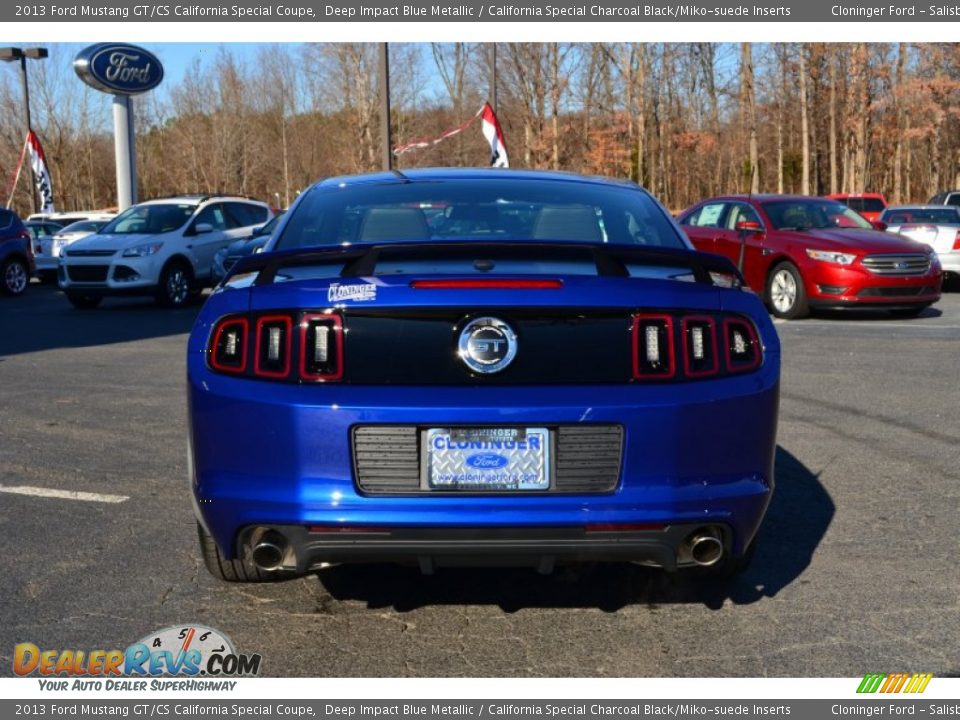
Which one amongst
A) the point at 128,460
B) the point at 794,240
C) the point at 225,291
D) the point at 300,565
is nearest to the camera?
the point at 300,565

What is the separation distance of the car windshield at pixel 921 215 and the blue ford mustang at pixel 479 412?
1696cm

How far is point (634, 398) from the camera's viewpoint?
3.12 meters

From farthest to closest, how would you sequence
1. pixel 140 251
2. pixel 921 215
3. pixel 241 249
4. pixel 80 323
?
pixel 921 215, pixel 140 251, pixel 80 323, pixel 241 249

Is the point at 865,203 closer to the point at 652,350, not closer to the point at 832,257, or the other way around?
the point at 832,257

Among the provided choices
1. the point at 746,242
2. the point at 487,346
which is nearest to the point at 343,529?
the point at 487,346

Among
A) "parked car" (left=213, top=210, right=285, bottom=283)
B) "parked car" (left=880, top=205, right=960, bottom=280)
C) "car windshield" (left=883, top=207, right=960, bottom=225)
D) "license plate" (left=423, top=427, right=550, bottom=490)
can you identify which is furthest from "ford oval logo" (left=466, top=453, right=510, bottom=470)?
"car windshield" (left=883, top=207, right=960, bottom=225)

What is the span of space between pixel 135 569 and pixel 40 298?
17.3m

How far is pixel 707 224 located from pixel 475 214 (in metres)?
11.7

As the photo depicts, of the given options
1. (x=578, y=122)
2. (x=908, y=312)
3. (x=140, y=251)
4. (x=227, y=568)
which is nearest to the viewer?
(x=227, y=568)

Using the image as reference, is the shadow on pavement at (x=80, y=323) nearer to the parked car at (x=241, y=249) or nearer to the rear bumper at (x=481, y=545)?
the parked car at (x=241, y=249)

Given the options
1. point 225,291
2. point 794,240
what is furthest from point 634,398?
point 794,240

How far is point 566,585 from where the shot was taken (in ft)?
13.1

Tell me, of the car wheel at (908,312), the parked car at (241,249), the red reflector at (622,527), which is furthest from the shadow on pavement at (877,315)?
the red reflector at (622,527)
